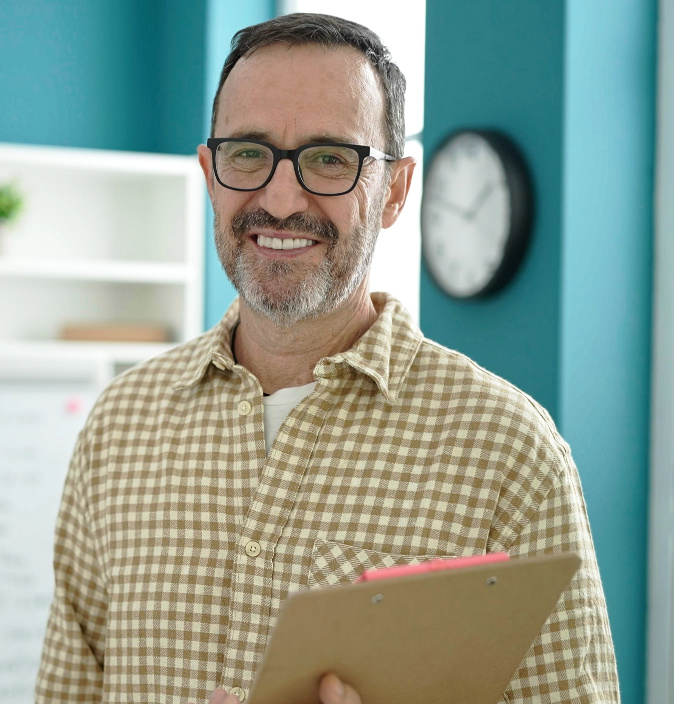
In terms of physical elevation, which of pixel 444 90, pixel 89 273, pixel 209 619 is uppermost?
pixel 444 90

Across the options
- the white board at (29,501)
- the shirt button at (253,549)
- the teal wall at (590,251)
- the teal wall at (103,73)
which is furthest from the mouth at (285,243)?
the teal wall at (103,73)

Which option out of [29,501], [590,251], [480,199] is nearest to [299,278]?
[590,251]

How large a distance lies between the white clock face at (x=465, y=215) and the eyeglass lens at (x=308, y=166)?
1059mm

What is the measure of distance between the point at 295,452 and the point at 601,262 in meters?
1.16

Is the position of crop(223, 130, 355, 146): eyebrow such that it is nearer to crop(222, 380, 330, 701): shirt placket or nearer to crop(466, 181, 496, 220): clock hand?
crop(222, 380, 330, 701): shirt placket

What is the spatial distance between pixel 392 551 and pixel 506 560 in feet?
1.04

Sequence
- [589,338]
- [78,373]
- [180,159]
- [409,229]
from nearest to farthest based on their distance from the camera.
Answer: [589,338]
[409,229]
[78,373]
[180,159]

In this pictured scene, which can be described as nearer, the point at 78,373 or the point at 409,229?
the point at 409,229

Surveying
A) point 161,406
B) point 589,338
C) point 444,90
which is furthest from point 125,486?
point 444,90

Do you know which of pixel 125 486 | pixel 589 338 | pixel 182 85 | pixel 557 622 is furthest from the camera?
pixel 182 85

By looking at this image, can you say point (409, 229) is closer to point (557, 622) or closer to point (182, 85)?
point (182, 85)

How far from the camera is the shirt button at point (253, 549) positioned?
3.93ft

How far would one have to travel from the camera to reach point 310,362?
1.33m

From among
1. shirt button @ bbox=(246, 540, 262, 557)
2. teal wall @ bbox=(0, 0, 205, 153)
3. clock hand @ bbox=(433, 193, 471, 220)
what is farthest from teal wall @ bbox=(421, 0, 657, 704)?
teal wall @ bbox=(0, 0, 205, 153)
